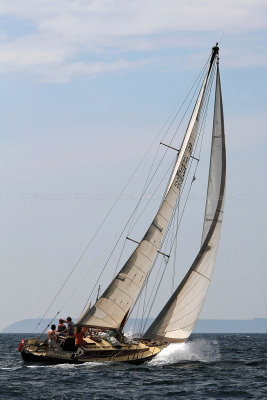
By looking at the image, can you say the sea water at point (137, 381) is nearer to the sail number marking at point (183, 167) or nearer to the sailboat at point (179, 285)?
the sailboat at point (179, 285)

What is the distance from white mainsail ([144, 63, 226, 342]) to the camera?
33656 millimetres

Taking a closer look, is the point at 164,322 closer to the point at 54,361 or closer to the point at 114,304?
the point at 114,304

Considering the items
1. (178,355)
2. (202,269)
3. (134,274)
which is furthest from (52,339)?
(178,355)

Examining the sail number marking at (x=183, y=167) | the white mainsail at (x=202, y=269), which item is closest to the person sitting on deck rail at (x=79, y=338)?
the white mainsail at (x=202, y=269)

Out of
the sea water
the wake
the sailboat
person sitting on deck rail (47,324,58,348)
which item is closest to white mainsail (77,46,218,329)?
the sailboat

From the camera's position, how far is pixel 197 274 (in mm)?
33812

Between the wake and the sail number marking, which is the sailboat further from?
the wake

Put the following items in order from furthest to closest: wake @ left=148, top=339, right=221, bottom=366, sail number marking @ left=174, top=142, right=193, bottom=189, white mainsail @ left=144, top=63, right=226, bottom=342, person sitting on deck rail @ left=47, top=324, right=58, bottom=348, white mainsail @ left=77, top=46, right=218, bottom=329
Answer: wake @ left=148, top=339, right=221, bottom=366 → sail number marking @ left=174, top=142, right=193, bottom=189 → white mainsail @ left=144, top=63, right=226, bottom=342 → white mainsail @ left=77, top=46, right=218, bottom=329 → person sitting on deck rail @ left=47, top=324, right=58, bottom=348

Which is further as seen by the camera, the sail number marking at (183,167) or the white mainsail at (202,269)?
the sail number marking at (183,167)

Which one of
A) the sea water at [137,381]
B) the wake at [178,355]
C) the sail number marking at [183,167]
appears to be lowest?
the sea water at [137,381]

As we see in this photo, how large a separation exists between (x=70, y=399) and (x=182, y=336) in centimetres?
1034

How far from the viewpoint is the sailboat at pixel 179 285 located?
32875 mm

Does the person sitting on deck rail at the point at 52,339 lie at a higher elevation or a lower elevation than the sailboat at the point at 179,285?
lower

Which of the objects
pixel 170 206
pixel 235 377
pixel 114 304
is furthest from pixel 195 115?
pixel 235 377
